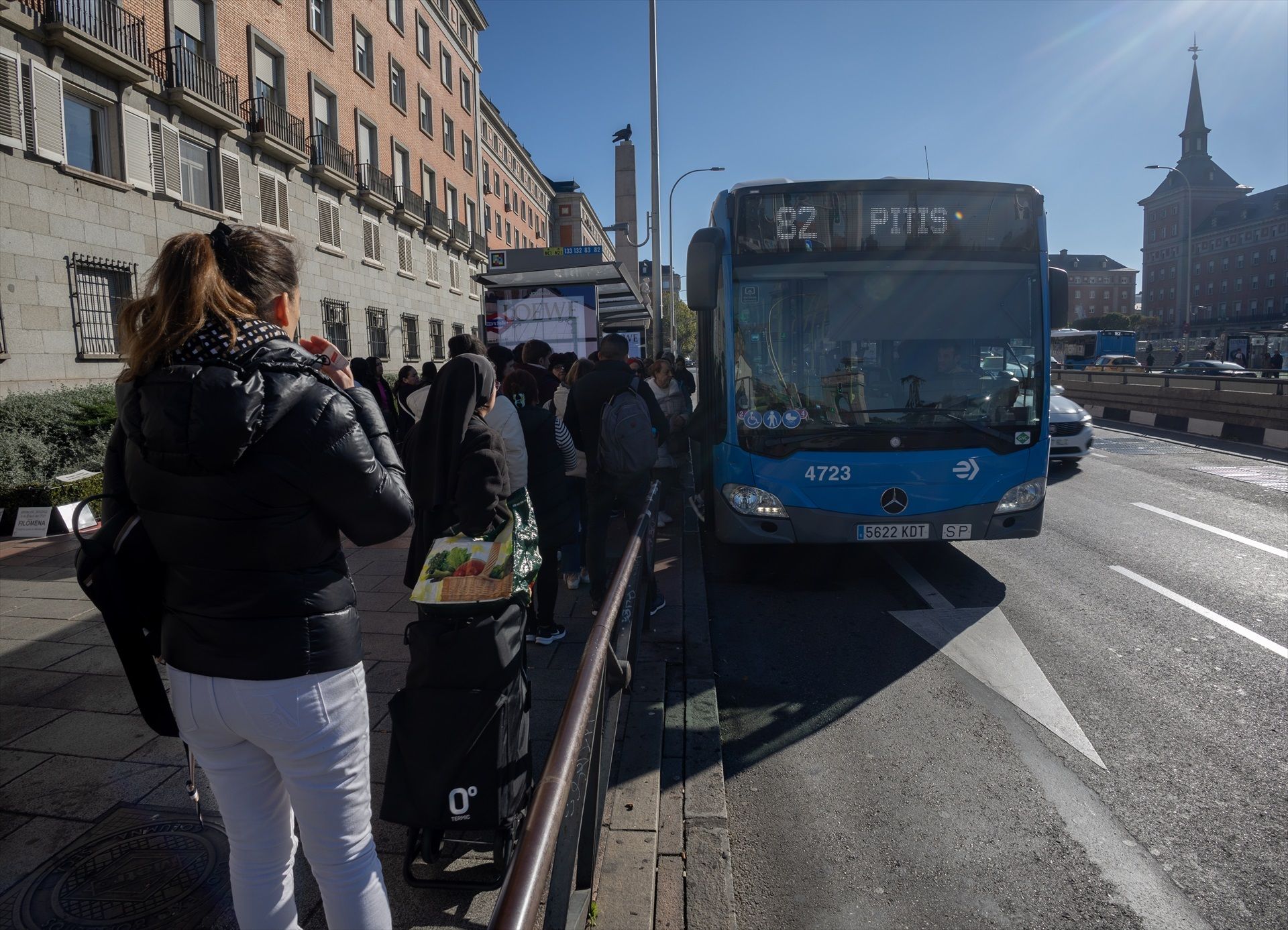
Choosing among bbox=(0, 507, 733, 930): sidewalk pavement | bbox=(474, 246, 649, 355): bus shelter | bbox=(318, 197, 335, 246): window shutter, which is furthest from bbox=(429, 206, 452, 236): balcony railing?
bbox=(0, 507, 733, 930): sidewalk pavement

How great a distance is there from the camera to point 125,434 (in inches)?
71.7

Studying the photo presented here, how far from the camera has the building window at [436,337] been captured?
31.5 meters

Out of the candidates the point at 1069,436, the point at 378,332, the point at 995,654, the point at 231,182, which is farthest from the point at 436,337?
the point at 995,654

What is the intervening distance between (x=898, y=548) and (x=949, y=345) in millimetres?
2482

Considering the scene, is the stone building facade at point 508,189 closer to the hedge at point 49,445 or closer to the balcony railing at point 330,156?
the balcony railing at point 330,156

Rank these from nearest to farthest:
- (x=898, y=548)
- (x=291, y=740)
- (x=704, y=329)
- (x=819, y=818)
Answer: (x=291, y=740), (x=819, y=818), (x=704, y=329), (x=898, y=548)

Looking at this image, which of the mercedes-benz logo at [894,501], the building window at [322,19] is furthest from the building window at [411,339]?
the mercedes-benz logo at [894,501]

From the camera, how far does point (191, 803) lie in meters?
3.29

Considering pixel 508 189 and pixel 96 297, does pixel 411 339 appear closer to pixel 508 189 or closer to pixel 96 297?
pixel 96 297

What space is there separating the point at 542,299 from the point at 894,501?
836cm

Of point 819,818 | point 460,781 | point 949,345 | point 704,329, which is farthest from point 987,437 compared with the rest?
point 460,781

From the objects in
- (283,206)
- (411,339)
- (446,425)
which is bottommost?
(446,425)

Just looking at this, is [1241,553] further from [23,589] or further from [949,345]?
[23,589]

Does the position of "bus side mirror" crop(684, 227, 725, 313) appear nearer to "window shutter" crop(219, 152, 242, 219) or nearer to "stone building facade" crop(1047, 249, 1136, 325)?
"window shutter" crop(219, 152, 242, 219)
